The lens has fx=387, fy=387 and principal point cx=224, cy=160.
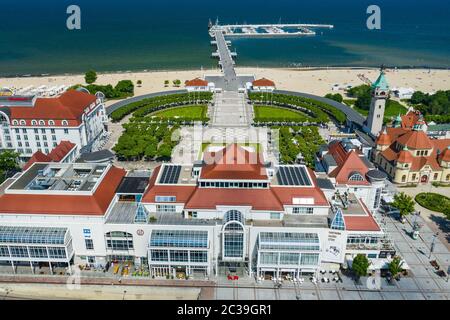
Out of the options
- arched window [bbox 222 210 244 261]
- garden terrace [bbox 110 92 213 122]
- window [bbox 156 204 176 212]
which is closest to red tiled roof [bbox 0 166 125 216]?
window [bbox 156 204 176 212]

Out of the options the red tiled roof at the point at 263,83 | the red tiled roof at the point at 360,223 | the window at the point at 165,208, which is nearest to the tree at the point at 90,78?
the red tiled roof at the point at 263,83

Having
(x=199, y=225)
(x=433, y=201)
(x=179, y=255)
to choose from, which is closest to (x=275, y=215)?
(x=199, y=225)

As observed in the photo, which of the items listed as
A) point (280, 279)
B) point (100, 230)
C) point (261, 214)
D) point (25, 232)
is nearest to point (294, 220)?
point (261, 214)

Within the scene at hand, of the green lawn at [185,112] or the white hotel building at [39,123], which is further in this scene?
the green lawn at [185,112]

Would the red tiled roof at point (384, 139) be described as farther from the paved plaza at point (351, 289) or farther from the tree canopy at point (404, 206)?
the paved plaza at point (351, 289)

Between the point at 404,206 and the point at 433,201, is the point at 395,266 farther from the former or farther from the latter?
the point at 433,201

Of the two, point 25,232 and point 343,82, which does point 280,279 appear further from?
point 343,82

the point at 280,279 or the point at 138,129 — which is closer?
the point at 280,279

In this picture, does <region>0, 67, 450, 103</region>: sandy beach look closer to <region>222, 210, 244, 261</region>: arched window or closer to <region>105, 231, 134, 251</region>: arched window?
<region>105, 231, 134, 251</region>: arched window
